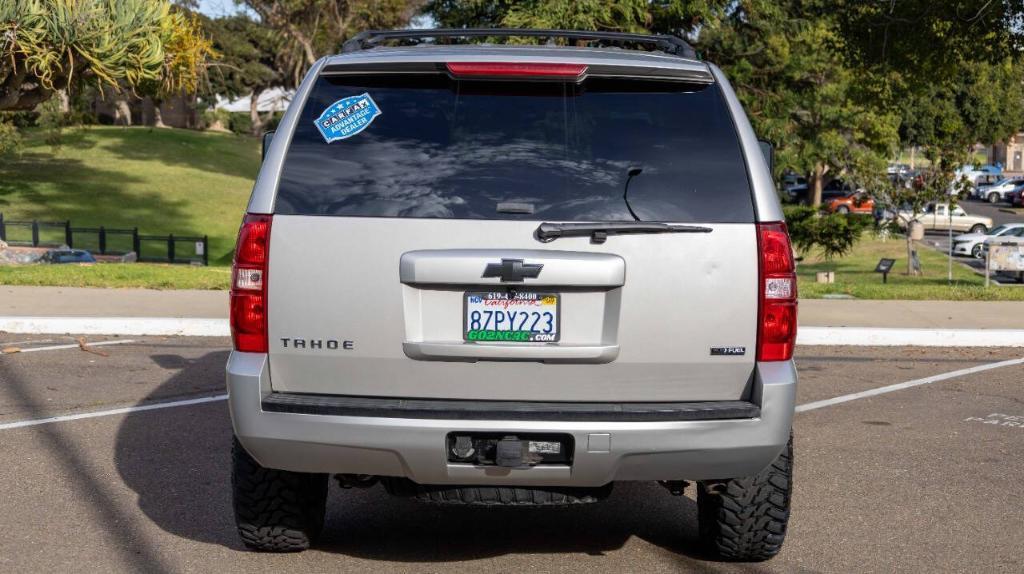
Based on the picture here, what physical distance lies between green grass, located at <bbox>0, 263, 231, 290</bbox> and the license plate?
11.5 metres

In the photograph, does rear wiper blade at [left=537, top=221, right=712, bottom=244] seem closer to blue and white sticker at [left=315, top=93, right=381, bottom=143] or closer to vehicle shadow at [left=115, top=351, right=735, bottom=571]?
blue and white sticker at [left=315, top=93, right=381, bottom=143]

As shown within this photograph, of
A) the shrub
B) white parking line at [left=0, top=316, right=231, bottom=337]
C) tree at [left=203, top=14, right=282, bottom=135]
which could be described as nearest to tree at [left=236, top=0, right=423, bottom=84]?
the shrub

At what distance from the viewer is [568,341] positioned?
450cm

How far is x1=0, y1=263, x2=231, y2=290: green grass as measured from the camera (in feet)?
51.3

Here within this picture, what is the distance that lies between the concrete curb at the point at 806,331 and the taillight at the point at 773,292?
784 cm

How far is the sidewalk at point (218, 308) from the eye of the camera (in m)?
13.0

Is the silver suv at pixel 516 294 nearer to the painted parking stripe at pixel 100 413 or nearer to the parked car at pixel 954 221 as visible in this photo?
the painted parking stripe at pixel 100 413

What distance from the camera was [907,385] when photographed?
10016 millimetres

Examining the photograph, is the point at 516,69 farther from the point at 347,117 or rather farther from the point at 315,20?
the point at 315,20

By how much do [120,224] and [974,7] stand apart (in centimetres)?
3648

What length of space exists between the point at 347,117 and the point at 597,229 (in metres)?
1.04

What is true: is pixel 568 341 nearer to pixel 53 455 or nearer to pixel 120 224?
pixel 53 455

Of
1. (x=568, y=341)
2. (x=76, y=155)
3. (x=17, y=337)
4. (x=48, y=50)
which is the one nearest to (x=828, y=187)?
(x=76, y=155)

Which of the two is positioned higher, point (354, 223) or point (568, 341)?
point (354, 223)
